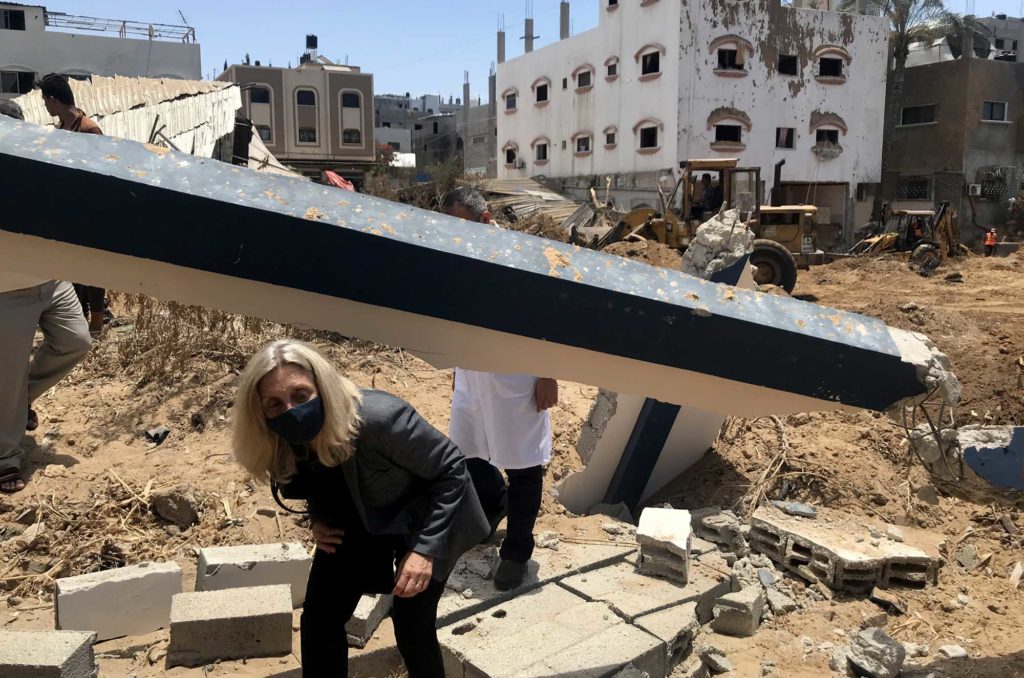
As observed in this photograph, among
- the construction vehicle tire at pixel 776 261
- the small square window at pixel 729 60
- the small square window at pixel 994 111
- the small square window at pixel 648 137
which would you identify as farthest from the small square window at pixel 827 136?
the construction vehicle tire at pixel 776 261

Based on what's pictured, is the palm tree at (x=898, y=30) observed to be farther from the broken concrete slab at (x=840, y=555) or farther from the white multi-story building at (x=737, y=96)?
the broken concrete slab at (x=840, y=555)

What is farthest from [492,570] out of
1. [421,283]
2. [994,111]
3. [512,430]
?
[994,111]

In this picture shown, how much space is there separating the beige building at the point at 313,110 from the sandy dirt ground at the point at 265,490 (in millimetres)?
33312

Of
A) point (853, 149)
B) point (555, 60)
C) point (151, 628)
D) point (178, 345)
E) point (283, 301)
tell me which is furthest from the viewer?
point (555, 60)

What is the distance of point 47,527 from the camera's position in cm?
375

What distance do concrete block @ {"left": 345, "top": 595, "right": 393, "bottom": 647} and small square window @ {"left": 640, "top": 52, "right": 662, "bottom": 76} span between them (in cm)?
2431

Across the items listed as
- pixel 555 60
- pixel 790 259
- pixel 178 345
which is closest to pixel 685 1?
pixel 555 60

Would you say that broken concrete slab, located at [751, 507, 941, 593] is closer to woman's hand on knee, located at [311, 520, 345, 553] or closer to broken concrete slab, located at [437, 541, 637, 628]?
broken concrete slab, located at [437, 541, 637, 628]

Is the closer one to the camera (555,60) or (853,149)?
(853,149)

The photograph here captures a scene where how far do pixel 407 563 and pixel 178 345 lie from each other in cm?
379

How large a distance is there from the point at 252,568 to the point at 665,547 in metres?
1.78

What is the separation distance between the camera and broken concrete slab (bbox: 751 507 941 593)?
3.58m

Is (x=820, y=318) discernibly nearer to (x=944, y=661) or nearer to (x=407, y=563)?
(x=407, y=563)

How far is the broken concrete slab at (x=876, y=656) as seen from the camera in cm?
281
